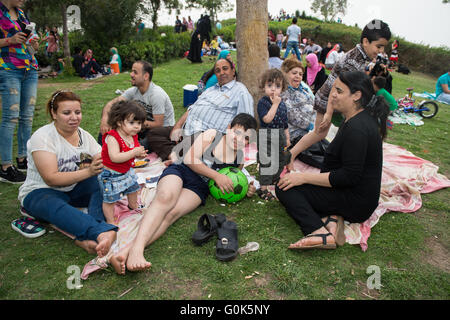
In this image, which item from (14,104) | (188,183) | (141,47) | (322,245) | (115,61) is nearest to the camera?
(322,245)

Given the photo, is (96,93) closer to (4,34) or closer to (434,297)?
(4,34)

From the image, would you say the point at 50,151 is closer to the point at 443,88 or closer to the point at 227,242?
the point at 227,242

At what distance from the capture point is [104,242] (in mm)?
2744

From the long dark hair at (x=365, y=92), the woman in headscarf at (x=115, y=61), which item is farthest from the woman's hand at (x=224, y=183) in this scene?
the woman in headscarf at (x=115, y=61)

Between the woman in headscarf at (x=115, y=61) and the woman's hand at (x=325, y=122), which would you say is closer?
the woman's hand at (x=325, y=122)

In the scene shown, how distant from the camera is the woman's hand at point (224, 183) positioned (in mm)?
3725

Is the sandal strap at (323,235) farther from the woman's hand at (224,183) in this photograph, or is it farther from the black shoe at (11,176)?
the black shoe at (11,176)

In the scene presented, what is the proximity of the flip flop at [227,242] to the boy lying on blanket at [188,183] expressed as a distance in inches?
22.9

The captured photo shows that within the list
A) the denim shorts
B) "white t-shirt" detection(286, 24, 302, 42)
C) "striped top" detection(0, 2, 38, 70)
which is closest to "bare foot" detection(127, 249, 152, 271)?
the denim shorts

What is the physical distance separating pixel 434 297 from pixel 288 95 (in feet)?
12.1

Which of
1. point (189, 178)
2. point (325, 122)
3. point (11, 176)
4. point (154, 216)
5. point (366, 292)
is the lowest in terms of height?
point (366, 292)

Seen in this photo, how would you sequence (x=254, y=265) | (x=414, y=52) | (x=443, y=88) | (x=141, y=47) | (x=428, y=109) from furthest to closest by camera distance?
(x=414, y=52) < (x=141, y=47) < (x=443, y=88) < (x=428, y=109) < (x=254, y=265)

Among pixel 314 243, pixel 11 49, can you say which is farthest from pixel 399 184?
pixel 11 49

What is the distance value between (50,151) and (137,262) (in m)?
1.45
